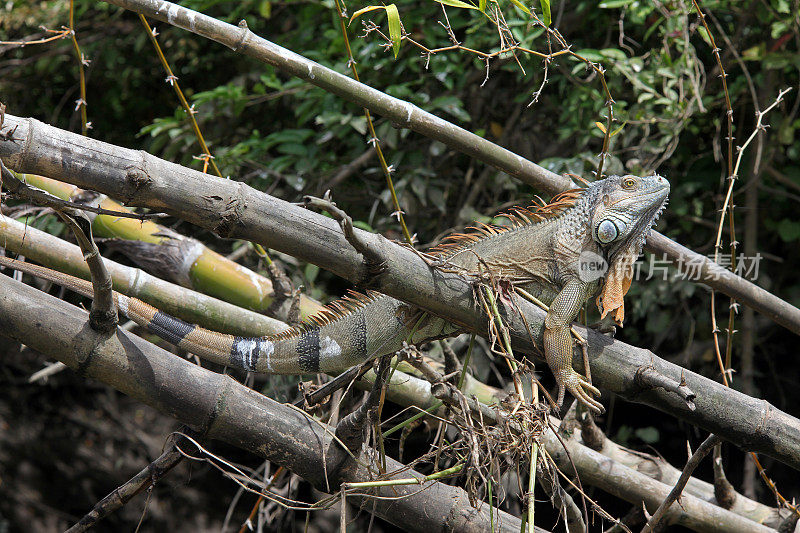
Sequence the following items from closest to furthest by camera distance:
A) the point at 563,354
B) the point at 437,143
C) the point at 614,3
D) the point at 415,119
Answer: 1. the point at 563,354
2. the point at 415,119
3. the point at 614,3
4. the point at 437,143

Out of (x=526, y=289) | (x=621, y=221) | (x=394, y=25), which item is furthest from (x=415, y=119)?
(x=621, y=221)

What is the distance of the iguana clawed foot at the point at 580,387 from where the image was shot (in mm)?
2223

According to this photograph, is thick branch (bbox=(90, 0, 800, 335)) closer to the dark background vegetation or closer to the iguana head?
the iguana head

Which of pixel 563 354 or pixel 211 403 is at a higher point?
pixel 563 354

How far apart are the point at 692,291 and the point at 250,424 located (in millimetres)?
2740

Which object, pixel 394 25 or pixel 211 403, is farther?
pixel 211 403

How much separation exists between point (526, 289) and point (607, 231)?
37cm

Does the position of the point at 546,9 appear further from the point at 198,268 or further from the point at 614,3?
the point at 614,3

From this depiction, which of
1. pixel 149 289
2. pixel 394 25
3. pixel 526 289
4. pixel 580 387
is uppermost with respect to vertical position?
pixel 394 25

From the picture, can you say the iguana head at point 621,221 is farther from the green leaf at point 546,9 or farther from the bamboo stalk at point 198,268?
the bamboo stalk at point 198,268

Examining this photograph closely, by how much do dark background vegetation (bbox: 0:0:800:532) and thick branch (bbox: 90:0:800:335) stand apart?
0.71 meters

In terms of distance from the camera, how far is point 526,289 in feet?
8.80

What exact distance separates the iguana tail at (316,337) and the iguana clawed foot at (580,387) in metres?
0.39

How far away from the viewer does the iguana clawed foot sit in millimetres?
2223
